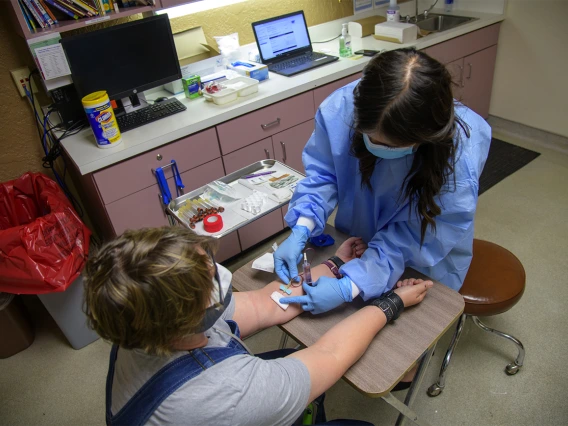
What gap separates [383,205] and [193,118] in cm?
112

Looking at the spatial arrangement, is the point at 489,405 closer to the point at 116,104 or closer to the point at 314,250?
the point at 314,250

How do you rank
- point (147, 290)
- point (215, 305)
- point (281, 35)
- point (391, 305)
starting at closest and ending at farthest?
1. point (147, 290)
2. point (215, 305)
3. point (391, 305)
4. point (281, 35)

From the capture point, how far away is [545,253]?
2.25 meters

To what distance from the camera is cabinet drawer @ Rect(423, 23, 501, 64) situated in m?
2.81

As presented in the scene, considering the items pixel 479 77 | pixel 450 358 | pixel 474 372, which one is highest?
pixel 479 77

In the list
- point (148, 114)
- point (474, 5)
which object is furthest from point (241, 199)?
point (474, 5)

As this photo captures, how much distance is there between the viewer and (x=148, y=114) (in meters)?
2.08

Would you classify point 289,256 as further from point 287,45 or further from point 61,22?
point 287,45

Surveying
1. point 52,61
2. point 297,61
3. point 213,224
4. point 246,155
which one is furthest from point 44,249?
point 297,61

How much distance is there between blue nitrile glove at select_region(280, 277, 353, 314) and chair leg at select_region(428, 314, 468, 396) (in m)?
0.73

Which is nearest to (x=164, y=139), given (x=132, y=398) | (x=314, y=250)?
(x=314, y=250)

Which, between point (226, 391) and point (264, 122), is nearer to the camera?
point (226, 391)

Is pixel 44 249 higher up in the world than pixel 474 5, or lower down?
lower down

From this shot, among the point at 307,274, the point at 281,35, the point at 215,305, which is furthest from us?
the point at 281,35
